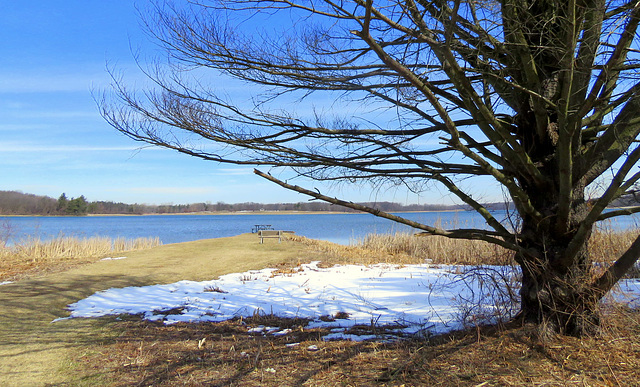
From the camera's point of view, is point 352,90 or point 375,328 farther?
point 375,328

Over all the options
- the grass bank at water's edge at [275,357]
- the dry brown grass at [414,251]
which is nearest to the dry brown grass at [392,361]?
the grass bank at water's edge at [275,357]

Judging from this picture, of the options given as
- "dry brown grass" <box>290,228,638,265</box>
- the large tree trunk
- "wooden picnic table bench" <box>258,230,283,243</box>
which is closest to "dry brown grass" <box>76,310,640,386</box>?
the large tree trunk

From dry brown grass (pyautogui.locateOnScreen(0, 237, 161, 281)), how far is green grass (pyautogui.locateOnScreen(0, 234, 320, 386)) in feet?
2.97

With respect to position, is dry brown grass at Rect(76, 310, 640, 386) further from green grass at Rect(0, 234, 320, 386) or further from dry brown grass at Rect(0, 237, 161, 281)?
dry brown grass at Rect(0, 237, 161, 281)

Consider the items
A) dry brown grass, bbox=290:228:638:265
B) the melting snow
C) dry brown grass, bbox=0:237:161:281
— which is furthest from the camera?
dry brown grass, bbox=290:228:638:265

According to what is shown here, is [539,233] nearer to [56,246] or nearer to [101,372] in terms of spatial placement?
[101,372]

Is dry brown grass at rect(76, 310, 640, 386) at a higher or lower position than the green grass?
higher

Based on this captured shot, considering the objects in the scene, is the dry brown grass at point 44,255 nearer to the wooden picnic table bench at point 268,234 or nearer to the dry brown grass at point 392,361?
the wooden picnic table bench at point 268,234

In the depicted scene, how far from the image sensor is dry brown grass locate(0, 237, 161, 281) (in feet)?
33.0

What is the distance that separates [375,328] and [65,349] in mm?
3317

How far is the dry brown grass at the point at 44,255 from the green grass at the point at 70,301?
0.90 meters

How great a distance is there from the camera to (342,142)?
3867mm

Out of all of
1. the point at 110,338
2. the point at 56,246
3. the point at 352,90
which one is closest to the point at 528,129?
the point at 352,90

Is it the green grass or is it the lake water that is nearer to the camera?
the green grass
